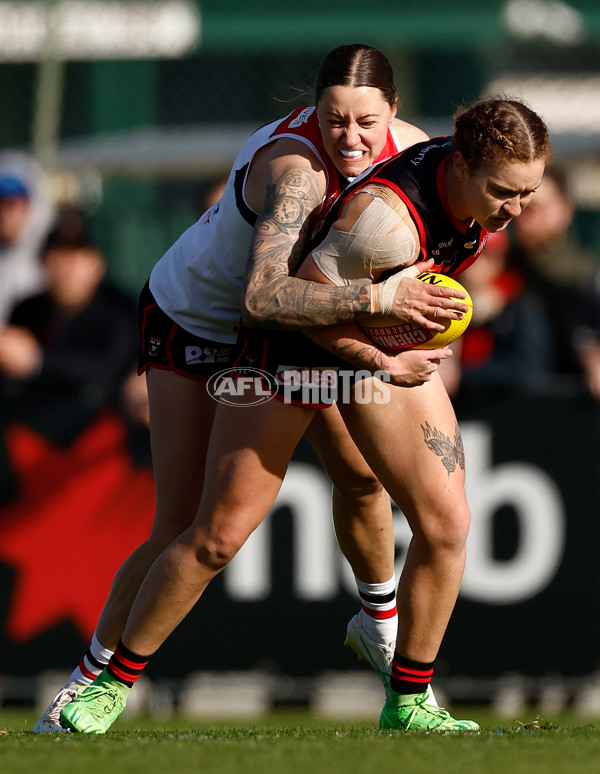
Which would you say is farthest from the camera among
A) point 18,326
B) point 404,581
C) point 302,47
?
point 302,47

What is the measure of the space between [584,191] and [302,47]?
102 inches

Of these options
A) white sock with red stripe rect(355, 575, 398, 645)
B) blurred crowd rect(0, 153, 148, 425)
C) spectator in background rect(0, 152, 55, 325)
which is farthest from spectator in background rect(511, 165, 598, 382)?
spectator in background rect(0, 152, 55, 325)

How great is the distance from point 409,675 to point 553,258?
3505 mm

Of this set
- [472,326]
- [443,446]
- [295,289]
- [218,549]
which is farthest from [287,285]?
[472,326]

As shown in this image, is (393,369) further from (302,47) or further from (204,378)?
(302,47)

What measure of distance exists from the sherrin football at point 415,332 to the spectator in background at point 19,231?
4.28 metres

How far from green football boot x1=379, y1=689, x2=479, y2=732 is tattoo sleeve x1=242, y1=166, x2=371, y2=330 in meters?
1.41

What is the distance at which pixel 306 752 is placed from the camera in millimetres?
4121

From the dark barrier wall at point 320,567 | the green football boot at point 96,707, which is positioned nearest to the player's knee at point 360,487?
the green football boot at point 96,707

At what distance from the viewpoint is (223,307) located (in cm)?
471

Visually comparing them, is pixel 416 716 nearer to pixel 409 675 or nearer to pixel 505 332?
pixel 409 675

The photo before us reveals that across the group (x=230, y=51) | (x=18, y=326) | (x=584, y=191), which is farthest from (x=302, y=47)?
(x=18, y=326)

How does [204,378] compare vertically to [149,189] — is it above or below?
below

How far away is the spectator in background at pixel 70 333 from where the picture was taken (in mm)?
7170
